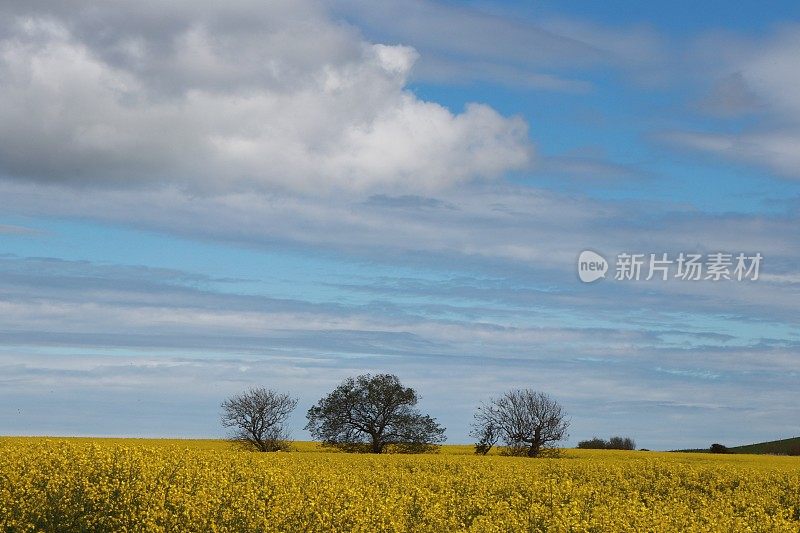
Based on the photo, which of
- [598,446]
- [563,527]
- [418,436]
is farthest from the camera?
[598,446]

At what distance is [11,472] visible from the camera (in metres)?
24.1

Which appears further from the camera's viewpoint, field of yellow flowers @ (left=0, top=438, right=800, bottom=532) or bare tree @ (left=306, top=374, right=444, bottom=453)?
bare tree @ (left=306, top=374, right=444, bottom=453)

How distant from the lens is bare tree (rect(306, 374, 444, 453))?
213ft

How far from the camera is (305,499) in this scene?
19.3 metres

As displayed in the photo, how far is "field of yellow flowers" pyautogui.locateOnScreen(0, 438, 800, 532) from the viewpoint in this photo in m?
17.3

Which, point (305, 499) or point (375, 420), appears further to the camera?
point (375, 420)

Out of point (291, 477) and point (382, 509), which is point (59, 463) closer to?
point (291, 477)

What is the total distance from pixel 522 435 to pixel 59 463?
45330 millimetres

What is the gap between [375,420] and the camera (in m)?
65.4

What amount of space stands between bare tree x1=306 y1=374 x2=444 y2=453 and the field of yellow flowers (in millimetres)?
33508

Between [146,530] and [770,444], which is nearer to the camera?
[146,530]

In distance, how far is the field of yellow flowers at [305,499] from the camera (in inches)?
681

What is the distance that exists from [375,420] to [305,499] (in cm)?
4657

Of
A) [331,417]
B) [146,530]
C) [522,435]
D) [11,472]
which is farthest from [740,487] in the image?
[331,417]
